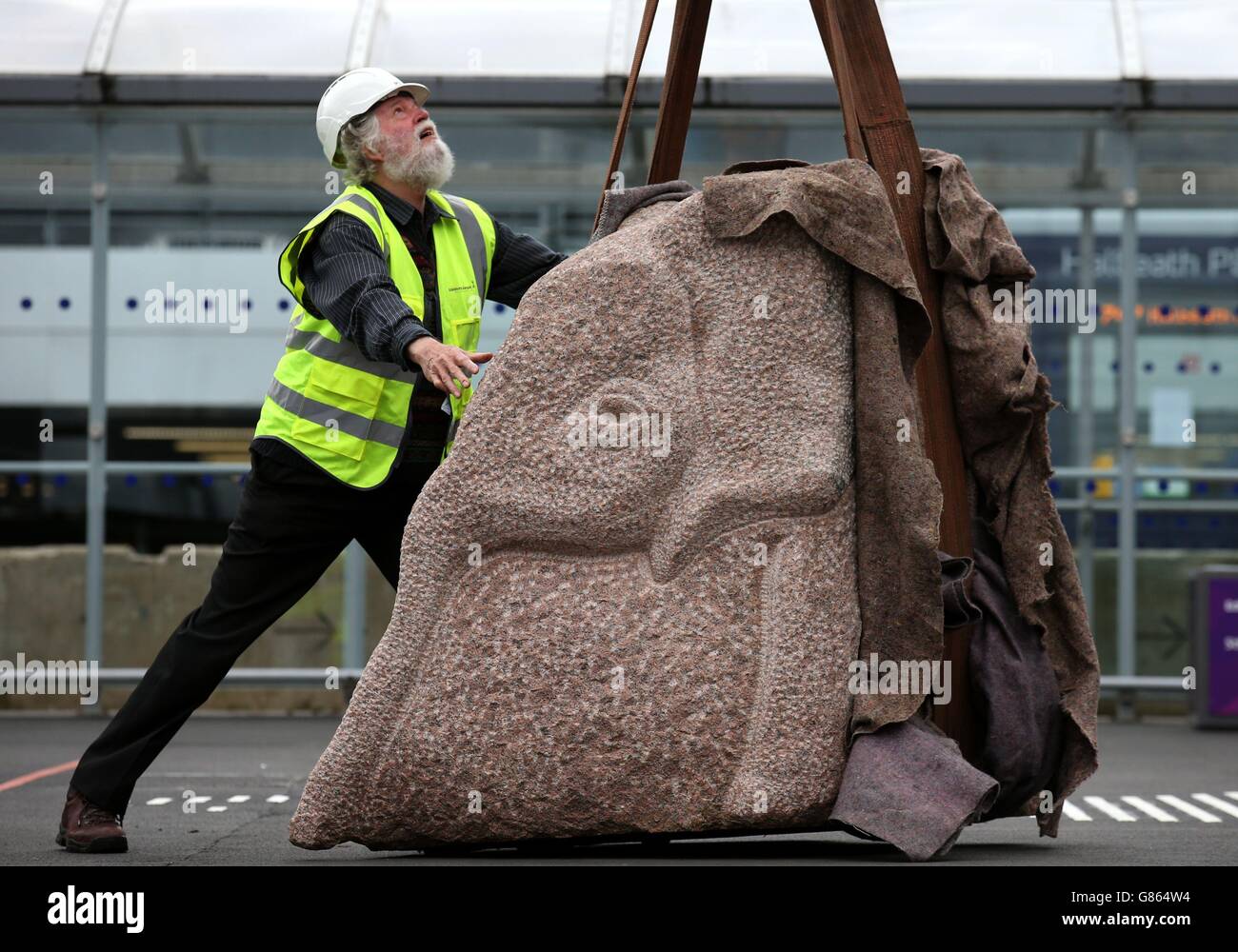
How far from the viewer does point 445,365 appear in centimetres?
399

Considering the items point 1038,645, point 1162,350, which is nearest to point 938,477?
point 1038,645

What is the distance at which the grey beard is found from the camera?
4512 mm

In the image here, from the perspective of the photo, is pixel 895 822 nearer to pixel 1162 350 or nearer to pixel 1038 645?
pixel 1038 645

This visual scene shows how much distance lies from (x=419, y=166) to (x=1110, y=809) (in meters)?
3.08

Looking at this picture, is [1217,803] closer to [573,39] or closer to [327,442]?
[327,442]

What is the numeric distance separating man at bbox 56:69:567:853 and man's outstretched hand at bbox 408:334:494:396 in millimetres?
219

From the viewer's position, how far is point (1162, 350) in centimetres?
1066

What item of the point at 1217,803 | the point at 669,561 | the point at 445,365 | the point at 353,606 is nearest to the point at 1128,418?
the point at 353,606

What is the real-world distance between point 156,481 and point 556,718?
23.3ft

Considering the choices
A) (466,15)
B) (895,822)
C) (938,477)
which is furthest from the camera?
(466,15)

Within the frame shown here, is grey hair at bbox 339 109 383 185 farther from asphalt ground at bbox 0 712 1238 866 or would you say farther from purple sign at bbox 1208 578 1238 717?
purple sign at bbox 1208 578 1238 717

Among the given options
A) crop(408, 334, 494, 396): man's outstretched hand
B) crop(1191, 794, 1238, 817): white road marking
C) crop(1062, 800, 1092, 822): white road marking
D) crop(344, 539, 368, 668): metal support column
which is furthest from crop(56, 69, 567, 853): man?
crop(344, 539, 368, 668): metal support column

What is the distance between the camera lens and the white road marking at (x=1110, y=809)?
18.6 feet
